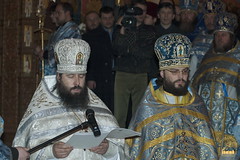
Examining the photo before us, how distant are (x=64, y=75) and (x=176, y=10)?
5014 mm

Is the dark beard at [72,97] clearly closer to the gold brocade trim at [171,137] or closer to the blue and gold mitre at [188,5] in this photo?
the gold brocade trim at [171,137]

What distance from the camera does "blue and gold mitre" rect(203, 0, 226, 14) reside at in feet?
39.0

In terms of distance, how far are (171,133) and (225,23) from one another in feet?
8.81

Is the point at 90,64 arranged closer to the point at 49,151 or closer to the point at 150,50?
the point at 150,50

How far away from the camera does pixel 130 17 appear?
11039mm

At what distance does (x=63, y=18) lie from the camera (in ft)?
38.9

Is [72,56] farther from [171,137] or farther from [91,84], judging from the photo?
[91,84]

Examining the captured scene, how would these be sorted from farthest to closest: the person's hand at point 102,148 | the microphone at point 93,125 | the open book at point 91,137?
1. the person's hand at point 102,148
2. the open book at point 91,137
3. the microphone at point 93,125

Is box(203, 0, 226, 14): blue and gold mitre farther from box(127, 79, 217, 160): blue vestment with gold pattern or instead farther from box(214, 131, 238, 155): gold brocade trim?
box(127, 79, 217, 160): blue vestment with gold pattern

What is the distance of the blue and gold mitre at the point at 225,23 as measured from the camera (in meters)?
10.5

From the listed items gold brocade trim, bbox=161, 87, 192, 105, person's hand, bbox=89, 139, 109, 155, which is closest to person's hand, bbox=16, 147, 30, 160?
person's hand, bbox=89, 139, 109, 155

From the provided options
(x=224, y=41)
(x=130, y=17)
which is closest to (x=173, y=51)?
(x=224, y=41)

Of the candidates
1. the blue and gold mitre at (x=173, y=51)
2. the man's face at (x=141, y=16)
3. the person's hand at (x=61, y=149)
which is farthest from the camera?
the man's face at (x=141, y=16)

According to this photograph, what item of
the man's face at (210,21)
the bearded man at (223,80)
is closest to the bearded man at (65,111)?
the bearded man at (223,80)
